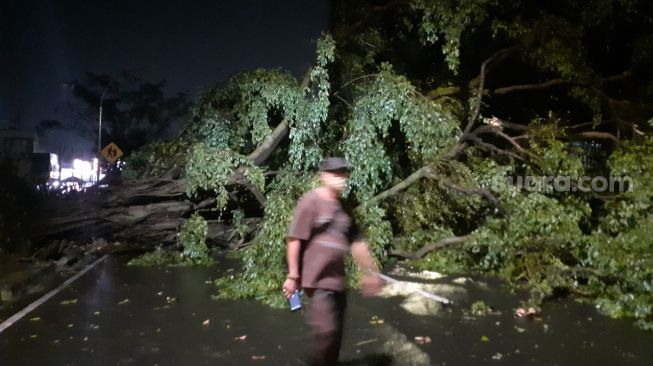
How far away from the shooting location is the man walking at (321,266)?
3.86 metres

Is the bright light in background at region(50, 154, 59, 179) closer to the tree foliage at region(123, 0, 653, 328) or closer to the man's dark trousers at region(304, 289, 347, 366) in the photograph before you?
the tree foliage at region(123, 0, 653, 328)

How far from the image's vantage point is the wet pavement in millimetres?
5125

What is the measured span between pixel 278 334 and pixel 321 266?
223cm

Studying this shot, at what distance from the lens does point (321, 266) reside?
3.88m

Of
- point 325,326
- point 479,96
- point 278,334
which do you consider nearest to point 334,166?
point 325,326

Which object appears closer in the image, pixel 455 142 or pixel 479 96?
pixel 455 142

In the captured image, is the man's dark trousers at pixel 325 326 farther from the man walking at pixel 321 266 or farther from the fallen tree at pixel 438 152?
the fallen tree at pixel 438 152

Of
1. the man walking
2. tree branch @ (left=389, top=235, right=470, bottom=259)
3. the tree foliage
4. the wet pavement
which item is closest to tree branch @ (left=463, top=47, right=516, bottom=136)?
the tree foliage

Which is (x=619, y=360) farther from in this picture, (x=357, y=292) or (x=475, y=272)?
(x=475, y=272)

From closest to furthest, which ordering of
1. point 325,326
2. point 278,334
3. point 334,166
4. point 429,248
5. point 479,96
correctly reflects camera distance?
point 325,326 → point 334,166 → point 278,334 → point 429,248 → point 479,96

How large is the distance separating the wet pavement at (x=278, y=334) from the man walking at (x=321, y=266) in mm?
1199

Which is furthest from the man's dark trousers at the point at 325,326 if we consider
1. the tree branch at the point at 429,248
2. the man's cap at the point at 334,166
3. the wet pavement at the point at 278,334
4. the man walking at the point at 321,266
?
the tree branch at the point at 429,248

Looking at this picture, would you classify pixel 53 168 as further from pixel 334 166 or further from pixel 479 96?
pixel 334 166

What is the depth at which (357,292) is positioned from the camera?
779 centimetres
